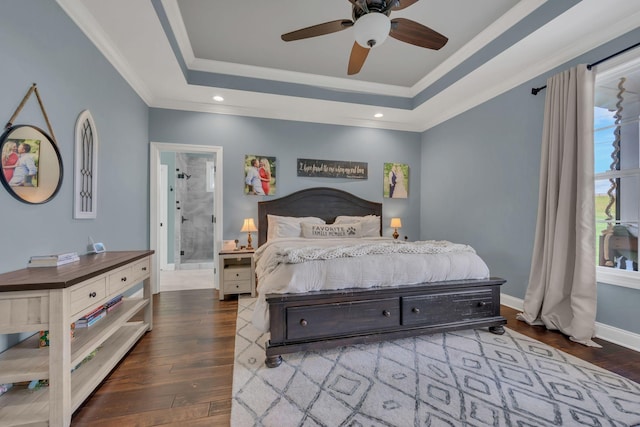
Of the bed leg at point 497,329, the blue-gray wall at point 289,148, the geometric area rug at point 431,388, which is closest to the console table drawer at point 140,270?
the geometric area rug at point 431,388

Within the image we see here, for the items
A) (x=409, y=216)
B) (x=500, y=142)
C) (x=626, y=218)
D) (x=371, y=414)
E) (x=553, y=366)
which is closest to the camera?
(x=371, y=414)

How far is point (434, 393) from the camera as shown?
5.31 ft

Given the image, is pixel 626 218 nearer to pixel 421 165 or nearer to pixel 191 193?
pixel 421 165

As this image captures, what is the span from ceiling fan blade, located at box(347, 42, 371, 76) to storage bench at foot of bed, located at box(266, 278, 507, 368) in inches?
77.9

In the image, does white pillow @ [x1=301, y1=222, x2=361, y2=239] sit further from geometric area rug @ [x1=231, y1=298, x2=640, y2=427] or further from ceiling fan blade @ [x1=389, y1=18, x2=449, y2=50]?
ceiling fan blade @ [x1=389, y1=18, x2=449, y2=50]

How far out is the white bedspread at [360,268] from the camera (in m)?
2.00

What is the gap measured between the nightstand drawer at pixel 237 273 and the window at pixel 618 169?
363 cm

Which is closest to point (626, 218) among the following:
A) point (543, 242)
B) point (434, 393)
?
point (543, 242)

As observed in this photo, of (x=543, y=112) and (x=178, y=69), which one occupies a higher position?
(x=178, y=69)

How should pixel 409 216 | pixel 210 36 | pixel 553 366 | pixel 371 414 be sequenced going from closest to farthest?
pixel 371 414, pixel 553 366, pixel 210 36, pixel 409 216

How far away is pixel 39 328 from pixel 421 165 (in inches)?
196

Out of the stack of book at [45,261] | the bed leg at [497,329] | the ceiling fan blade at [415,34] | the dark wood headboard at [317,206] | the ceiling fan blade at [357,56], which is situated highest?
the ceiling fan blade at [415,34]

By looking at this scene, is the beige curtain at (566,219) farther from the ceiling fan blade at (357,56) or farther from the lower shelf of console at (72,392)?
the lower shelf of console at (72,392)

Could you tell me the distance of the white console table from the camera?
1.26 metres
